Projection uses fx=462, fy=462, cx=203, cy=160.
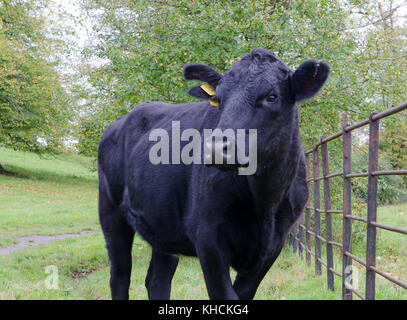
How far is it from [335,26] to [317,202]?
4699 mm

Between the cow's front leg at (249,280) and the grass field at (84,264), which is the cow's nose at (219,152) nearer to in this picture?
the cow's front leg at (249,280)

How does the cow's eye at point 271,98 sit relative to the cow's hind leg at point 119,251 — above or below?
above

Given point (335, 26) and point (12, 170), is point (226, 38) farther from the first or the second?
point (12, 170)

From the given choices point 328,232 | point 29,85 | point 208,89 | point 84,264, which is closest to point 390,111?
point 208,89

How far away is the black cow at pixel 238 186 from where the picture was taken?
3.19m

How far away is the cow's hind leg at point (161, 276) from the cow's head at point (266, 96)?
2109mm

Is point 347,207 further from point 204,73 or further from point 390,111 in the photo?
point 204,73

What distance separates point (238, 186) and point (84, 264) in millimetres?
6593

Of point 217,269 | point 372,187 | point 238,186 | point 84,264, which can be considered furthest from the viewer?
point 84,264

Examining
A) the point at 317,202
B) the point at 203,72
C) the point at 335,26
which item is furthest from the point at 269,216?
the point at 335,26

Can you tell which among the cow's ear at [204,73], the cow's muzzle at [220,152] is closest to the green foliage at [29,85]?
the cow's ear at [204,73]

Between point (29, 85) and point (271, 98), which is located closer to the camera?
point (271, 98)

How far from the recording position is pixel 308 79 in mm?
3361

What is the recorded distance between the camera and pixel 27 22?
2722cm
